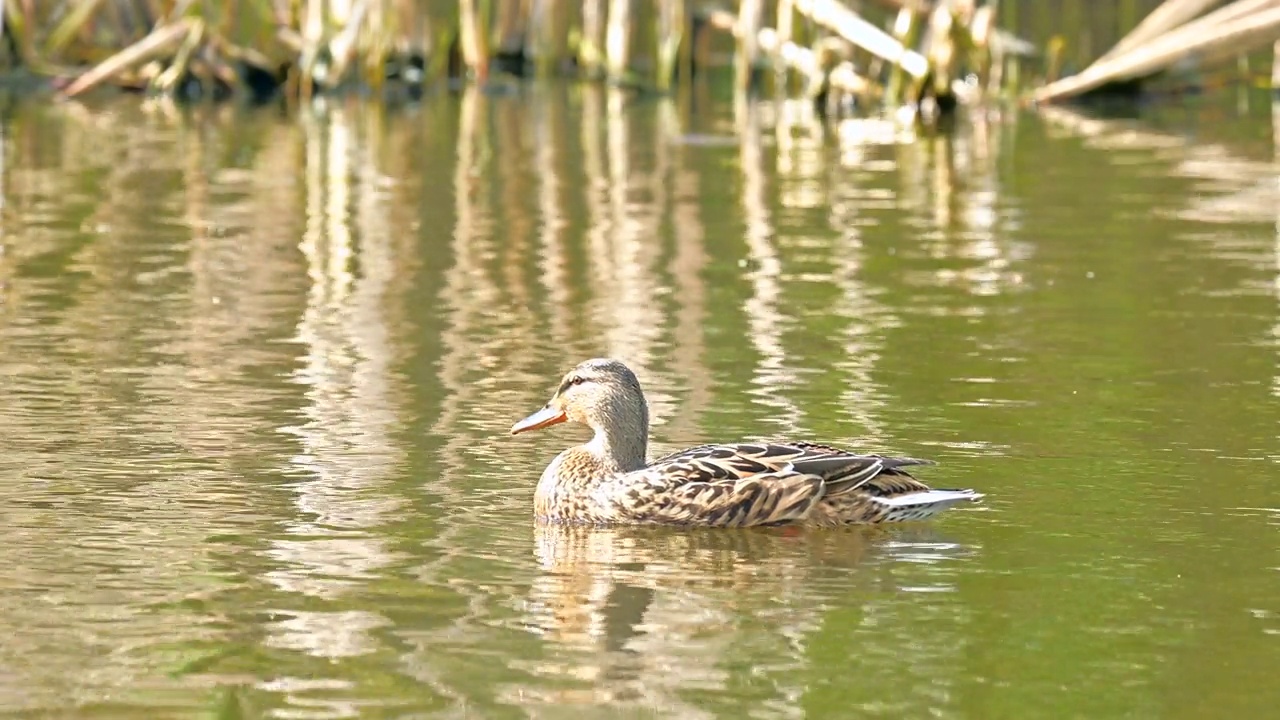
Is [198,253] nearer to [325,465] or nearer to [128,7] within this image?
[325,465]

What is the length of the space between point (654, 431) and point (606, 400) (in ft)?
4.50

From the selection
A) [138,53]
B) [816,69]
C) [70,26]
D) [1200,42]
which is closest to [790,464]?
[1200,42]

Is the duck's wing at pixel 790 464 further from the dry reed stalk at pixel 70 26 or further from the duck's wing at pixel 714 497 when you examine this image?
the dry reed stalk at pixel 70 26

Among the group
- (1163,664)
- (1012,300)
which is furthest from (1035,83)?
(1163,664)

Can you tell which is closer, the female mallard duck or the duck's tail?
the duck's tail

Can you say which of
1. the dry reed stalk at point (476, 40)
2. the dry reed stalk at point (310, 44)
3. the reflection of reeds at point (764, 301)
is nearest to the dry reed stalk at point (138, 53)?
the dry reed stalk at point (310, 44)

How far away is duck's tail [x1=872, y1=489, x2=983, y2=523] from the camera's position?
28.7 ft

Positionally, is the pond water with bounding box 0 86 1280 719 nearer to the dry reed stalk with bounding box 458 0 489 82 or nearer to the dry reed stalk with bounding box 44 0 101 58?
the dry reed stalk with bounding box 44 0 101 58

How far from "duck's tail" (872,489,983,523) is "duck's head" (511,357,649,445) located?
0.98 m

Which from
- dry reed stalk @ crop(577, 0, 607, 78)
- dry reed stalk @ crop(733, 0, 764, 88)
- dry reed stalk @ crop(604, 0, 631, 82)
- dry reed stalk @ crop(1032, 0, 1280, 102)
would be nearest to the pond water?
dry reed stalk @ crop(1032, 0, 1280, 102)

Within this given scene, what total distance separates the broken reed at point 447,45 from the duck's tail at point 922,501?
713 inches

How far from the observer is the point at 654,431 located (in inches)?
425

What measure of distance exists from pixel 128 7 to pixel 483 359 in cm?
1960

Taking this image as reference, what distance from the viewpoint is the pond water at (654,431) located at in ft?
23.4
